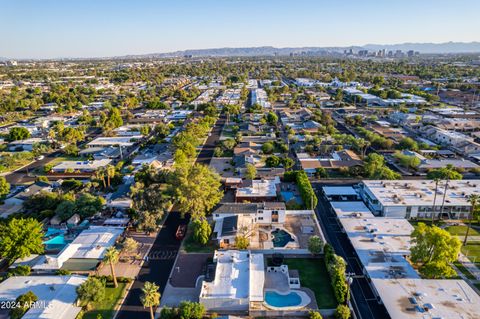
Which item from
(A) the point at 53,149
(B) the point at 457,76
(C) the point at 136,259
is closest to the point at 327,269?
(C) the point at 136,259

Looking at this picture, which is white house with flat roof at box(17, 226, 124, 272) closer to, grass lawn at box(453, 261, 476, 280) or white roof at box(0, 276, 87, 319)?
white roof at box(0, 276, 87, 319)

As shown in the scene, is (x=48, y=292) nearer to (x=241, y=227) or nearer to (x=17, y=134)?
(x=241, y=227)

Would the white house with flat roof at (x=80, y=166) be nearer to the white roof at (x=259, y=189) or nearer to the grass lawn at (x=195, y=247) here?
the white roof at (x=259, y=189)

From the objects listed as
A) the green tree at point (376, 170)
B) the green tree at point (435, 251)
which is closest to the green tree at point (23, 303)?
the green tree at point (435, 251)

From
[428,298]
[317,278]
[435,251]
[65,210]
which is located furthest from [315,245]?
[65,210]

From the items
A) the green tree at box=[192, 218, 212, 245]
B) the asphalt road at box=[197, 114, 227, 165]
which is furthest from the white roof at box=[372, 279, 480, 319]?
the asphalt road at box=[197, 114, 227, 165]

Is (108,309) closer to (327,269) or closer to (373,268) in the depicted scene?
(327,269)
